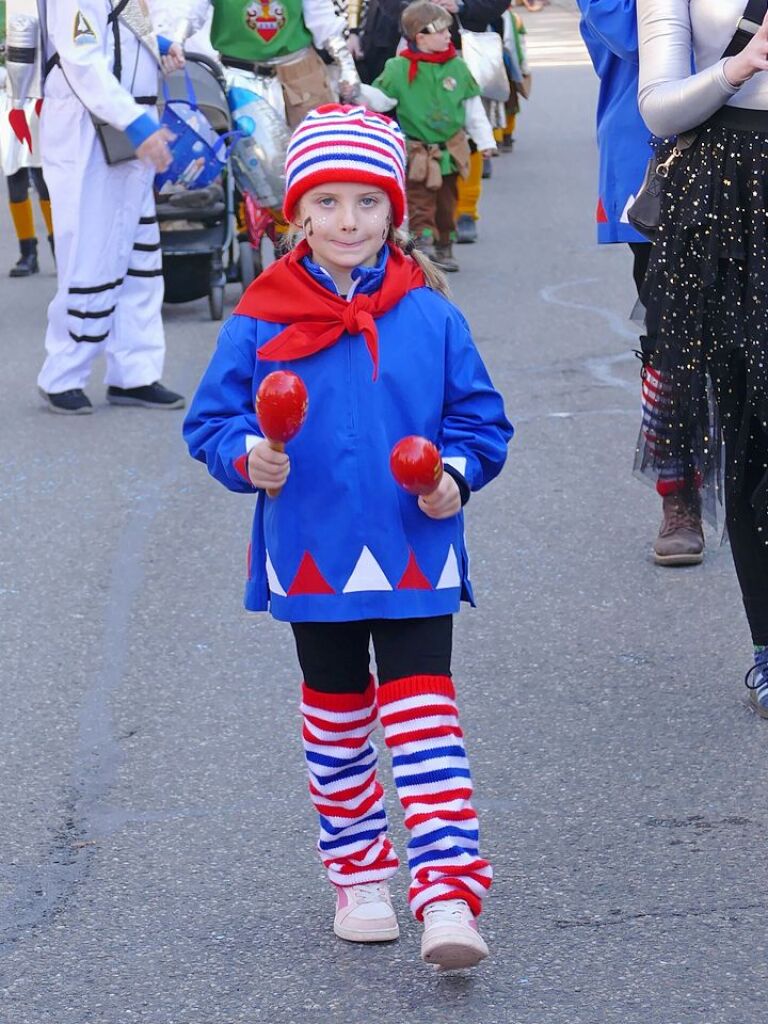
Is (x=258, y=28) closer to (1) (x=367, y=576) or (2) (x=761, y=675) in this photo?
(2) (x=761, y=675)

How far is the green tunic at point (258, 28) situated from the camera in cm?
1013

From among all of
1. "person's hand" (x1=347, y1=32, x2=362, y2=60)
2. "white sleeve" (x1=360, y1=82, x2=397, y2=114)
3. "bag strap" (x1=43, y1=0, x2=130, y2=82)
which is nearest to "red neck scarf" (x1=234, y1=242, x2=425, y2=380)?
"bag strap" (x1=43, y1=0, x2=130, y2=82)

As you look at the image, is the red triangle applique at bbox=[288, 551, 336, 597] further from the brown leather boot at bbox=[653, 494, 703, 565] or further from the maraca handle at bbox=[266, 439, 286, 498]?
the brown leather boot at bbox=[653, 494, 703, 565]

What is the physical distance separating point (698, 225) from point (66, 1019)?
205 centimetres

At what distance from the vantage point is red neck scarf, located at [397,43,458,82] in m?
11.5

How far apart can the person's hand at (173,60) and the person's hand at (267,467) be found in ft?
17.2

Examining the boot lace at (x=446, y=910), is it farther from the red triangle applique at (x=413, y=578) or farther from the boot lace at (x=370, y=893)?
the red triangle applique at (x=413, y=578)

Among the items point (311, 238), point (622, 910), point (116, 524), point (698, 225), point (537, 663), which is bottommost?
point (116, 524)

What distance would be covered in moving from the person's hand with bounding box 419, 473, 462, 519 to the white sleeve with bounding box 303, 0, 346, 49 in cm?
733

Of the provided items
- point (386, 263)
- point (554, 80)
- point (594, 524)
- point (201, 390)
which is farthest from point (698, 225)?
point (554, 80)

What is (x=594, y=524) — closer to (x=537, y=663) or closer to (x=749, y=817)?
(x=537, y=663)

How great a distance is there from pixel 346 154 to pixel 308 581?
72cm

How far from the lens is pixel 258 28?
1016 centimetres

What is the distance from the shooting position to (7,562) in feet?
20.6
